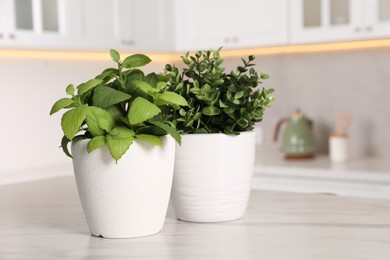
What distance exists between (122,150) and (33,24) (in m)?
2.47

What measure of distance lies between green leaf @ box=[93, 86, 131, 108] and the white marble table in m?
0.25

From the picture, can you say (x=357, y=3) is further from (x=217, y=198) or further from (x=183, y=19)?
(x=217, y=198)

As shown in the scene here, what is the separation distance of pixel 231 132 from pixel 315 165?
2.17 metres

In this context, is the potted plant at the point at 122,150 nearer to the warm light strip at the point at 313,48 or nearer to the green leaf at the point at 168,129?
the green leaf at the point at 168,129

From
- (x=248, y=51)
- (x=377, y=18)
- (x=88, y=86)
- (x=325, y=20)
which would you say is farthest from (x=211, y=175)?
(x=248, y=51)

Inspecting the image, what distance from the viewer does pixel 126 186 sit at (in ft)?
3.87

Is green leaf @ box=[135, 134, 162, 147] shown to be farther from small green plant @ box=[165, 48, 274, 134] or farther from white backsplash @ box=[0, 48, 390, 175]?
white backsplash @ box=[0, 48, 390, 175]

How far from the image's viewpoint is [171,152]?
4.01 feet

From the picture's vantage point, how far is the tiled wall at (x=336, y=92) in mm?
3717

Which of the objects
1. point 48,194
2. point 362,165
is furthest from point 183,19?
point 48,194

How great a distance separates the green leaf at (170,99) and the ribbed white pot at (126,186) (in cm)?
6

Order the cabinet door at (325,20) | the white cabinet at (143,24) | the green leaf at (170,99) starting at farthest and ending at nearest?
the white cabinet at (143,24) < the cabinet door at (325,20) < the green leaf at (170,99)

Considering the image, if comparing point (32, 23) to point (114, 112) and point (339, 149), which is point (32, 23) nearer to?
point (339, 149)

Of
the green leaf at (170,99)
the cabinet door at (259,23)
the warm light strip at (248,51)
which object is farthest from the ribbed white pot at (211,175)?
the cabinet door at (259,23)
